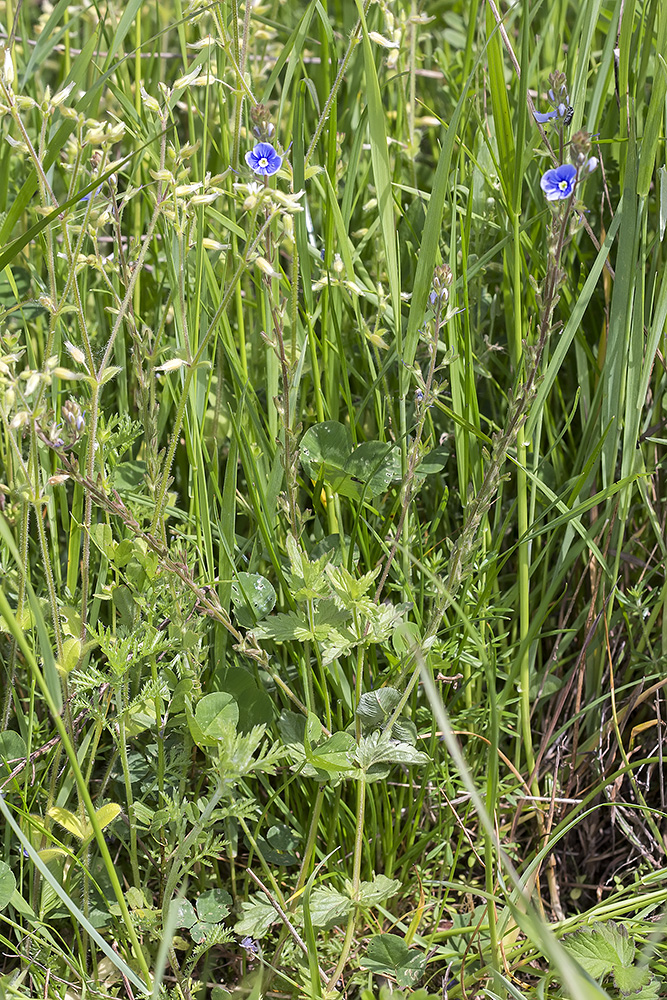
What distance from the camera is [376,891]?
1.43m

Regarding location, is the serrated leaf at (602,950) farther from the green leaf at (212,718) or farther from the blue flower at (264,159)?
the blue flower at (264,159)

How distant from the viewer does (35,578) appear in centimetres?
177

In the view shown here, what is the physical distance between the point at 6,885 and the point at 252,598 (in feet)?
1.94

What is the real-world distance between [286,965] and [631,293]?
134 cm

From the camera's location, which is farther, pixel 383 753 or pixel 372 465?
pixel 372 465

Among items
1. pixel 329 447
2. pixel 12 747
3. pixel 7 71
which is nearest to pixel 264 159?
pixel 7 71

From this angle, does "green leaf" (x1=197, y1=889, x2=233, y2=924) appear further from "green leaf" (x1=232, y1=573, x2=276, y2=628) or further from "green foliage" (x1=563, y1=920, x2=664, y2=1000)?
"green foliage" (x1=563, y1=920, x2=664, y2=1000)

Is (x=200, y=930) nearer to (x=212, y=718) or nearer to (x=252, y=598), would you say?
(x=212, y=718)

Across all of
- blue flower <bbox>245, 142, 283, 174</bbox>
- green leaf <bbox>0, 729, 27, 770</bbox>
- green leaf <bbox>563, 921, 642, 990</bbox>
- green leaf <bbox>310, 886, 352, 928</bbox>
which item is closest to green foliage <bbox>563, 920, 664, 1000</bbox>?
green leaf <bbox>563, 921, 642, 990</bbox>

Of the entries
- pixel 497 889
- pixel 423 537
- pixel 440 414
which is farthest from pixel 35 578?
pixel 497 889

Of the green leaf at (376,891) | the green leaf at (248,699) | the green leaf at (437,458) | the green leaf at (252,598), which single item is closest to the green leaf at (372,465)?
the green leaf at (437,458)

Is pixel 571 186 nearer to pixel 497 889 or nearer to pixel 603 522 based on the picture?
pixel 603 522

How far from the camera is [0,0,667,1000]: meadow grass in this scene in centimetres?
133

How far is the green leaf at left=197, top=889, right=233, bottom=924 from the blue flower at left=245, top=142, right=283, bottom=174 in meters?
1.17
